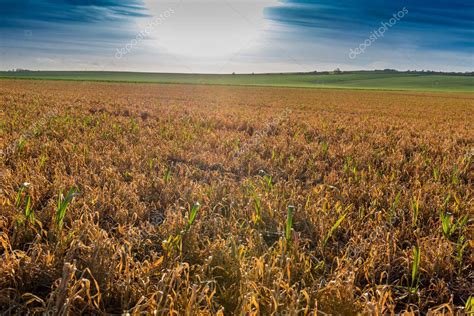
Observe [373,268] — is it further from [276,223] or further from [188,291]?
[188,291]

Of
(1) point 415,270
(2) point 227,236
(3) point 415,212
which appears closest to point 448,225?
(3) point 415,212

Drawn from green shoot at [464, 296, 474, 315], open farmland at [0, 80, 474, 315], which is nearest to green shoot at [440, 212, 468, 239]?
open farmland at [0, 80, 474, 315]

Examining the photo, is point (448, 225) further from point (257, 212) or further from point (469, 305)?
point (257, 212)

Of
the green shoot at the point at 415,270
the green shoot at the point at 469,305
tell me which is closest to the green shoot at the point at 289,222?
the green shoot at the point at 415,270

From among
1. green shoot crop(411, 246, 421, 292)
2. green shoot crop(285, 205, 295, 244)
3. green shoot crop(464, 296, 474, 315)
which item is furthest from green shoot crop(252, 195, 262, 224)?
green shoot crop(464, 296, 474, 315)

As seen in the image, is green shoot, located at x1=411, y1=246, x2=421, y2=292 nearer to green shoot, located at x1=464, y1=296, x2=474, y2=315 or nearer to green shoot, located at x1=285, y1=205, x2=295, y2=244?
green shoot, located at x1=464, y1=296, x2=474, y2=315

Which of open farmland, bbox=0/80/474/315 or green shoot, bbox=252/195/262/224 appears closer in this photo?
open farmland, bbox=0/80/474/315

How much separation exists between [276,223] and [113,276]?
1.52 meters

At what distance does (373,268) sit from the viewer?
2.46 metres

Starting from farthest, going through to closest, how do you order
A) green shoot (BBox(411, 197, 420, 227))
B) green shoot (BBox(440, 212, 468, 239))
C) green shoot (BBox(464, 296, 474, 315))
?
1. green shoot (BBox(411, 197, 420, 227))
2. green shoot (BBox(440, 212, 468, 239))
3. green shoot (BBox(464, 296, 474, 315))

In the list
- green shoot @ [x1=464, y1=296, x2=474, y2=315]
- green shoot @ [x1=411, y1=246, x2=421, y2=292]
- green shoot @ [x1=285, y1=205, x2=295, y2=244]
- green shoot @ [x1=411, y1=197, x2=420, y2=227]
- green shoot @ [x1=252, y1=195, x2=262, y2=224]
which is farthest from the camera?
green shoot @ [x1=411, y1=197, x2=420, y2=227]

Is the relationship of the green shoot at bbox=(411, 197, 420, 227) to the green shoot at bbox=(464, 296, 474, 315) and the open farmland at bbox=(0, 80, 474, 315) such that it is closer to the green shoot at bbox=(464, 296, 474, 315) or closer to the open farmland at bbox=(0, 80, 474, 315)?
the open farmland at bbox=(0, 80, 474, 315)

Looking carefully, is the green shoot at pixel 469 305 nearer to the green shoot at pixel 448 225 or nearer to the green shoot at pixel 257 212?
the green shoot at pixel 448 225

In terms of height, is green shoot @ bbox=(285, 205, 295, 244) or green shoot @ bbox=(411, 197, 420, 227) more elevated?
green shoot @ bbox=(285, 205, 295, 244)
